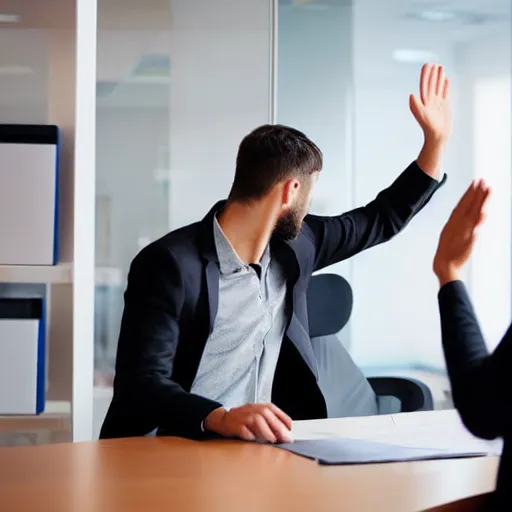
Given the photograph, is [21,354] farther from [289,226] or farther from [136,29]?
[136,29]

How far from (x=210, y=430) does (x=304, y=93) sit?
7.10 feet

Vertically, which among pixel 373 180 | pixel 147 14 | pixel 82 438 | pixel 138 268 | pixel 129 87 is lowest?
pixel 82 438

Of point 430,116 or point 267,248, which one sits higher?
point 430,116

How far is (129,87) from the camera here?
138 inches

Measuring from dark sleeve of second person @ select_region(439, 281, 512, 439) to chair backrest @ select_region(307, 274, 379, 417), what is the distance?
177 centimetres

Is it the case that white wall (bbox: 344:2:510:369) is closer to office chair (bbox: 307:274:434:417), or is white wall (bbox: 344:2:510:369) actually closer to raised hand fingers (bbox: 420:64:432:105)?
office chair (bbox: 307:274:434:417)

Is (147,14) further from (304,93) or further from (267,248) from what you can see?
(267,248)

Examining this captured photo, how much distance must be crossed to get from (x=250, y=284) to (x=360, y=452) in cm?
73

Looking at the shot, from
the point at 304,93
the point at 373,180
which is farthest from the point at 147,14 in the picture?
the point at 373,180

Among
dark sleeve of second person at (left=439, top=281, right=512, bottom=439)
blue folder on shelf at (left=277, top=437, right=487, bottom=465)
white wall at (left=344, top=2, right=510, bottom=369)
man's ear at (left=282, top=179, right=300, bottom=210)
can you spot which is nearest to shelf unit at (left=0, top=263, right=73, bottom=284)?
man's ear at (left=282, top=179, right=300, bottom=210)

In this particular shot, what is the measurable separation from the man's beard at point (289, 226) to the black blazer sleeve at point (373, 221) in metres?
0.11

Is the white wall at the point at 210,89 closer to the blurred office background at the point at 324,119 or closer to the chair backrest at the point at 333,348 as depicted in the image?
the blurred office background at the point at 324,119

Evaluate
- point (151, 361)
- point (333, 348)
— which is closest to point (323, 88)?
point (333, 348)

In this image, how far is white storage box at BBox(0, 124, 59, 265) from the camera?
2373 mm
